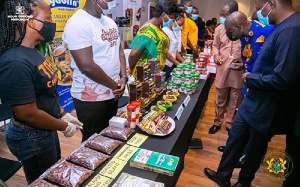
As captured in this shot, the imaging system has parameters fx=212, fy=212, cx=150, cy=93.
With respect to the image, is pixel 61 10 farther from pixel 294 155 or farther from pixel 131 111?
pixel 294 155

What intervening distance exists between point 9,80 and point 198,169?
203 cm

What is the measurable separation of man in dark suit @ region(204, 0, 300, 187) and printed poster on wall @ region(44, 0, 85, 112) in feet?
8.03

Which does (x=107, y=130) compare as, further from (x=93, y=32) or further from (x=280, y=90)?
(x=280, y=90)

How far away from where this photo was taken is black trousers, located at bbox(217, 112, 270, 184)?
1.71 meters

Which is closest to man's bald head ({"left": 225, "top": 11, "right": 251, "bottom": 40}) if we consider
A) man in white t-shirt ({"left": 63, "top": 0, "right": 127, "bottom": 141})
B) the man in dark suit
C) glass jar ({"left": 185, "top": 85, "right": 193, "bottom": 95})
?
the man in dark suit

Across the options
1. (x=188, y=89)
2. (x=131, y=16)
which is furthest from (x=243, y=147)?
(x=131, y=16)

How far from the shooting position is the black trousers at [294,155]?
1.67 metres

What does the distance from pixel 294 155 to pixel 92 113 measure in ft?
5.37

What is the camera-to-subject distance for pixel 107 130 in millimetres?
1315

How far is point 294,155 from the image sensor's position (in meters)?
1.70

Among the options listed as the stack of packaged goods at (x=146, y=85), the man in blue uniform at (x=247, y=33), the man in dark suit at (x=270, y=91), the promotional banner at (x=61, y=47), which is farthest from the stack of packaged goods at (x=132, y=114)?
the promotional banner at (x=61, y=47)

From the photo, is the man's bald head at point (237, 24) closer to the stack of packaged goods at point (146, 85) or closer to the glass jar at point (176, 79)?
the glass jar at point (176, 79)

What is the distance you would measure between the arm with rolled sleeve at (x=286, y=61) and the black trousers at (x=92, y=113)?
121 cm

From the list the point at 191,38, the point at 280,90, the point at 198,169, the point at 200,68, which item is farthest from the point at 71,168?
the point at 191,38
